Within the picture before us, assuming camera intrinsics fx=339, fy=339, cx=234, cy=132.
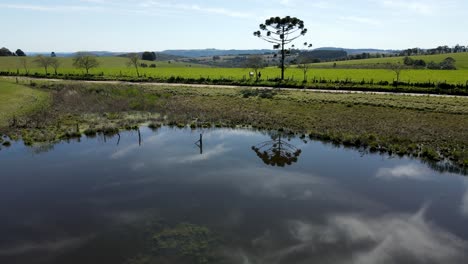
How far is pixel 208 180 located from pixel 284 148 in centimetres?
934

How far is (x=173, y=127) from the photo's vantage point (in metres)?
35.3

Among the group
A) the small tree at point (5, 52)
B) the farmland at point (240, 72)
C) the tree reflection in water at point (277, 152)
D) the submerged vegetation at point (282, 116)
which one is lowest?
the tree reflection in water at point (277, 152)

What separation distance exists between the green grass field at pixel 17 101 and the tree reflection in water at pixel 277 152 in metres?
25.2

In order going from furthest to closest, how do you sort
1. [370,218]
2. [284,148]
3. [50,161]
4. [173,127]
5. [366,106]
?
[366,106], [173,127], [284,148], [50,161], [370,218]

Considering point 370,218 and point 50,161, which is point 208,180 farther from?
point 50,161

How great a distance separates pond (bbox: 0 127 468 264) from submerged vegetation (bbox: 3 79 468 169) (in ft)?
11.1

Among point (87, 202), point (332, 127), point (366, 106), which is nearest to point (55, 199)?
point (87, 202)

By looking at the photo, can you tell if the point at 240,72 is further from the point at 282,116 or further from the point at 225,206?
the point at 225,206

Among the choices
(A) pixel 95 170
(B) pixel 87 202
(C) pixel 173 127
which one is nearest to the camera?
(B) pixel 87 202

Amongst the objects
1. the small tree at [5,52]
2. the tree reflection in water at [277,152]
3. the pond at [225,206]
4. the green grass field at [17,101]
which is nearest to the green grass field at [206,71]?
the green grass field at [17,101]

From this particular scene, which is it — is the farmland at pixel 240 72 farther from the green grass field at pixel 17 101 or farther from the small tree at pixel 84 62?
the green grass field at pixel 17 101

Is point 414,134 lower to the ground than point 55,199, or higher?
higher

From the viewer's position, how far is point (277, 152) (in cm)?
2719

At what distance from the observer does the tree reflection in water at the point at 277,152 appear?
988 inches
